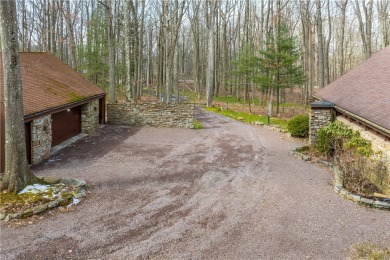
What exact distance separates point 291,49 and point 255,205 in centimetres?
1724

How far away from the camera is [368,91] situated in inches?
466

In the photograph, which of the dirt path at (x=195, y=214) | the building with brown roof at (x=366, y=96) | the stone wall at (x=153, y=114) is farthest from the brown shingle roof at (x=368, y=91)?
the stone wall at (x=153, y=114)

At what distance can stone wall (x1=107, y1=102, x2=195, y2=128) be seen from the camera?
1878 cm

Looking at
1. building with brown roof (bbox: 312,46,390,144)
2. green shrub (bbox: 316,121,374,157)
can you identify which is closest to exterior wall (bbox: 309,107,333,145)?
building with brown roof (bbox: 312,46,390,144)

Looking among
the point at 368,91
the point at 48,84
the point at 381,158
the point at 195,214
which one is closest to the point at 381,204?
the point at 381,158

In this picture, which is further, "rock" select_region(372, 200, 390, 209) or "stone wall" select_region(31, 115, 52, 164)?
"stone wall" select_region(31, 115, 52, 164)

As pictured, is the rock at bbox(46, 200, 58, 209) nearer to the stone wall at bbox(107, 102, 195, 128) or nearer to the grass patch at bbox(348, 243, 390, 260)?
the grass patch at bbox(348, 243, 390, 260)

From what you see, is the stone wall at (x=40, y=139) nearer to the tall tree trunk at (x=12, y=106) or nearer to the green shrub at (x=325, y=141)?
the tall tree trunk at (x=12, y=106)

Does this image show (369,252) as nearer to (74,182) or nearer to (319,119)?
(74,182)

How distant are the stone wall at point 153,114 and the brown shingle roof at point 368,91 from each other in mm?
7217

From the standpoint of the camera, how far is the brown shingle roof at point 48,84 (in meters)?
11.6

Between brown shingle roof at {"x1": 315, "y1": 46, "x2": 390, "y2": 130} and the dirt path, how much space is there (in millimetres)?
2387

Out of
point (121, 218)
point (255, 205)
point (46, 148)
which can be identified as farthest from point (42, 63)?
point (255, 205)

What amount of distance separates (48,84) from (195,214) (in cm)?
978
